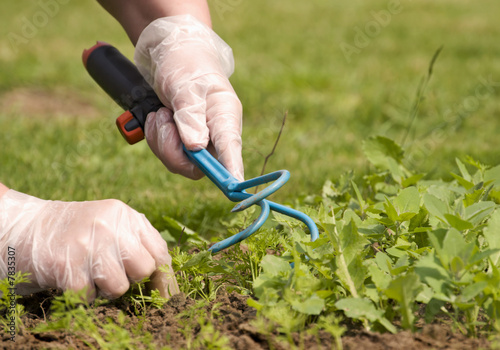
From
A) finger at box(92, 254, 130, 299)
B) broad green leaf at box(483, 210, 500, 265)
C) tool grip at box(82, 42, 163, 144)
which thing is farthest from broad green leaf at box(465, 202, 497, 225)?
tool grip at box(82, 42, 163, 144)

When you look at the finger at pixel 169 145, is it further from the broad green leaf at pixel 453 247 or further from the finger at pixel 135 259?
the broad green leaf at pixel 453 247

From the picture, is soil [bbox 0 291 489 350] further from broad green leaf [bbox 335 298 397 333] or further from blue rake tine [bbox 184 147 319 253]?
blue rake tine [bbox 184 147 319 253]

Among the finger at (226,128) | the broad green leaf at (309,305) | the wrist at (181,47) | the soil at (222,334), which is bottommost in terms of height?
the soil at (222,334)

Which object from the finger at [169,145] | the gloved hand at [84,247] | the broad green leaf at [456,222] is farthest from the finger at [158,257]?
the broad green leaf at [456,222]

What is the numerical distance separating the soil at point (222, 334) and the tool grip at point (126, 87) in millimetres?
705

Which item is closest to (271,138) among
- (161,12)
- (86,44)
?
(161,12)

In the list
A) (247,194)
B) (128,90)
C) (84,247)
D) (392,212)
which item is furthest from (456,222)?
(128,90)

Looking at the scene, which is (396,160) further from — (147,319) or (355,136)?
(355,136)

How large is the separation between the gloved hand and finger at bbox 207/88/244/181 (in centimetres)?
34

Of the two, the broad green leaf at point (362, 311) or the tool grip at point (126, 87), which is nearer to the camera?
the broad green leaf at point (362, 311)

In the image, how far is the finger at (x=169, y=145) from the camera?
1.80 metres

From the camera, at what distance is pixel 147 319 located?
1.39 m

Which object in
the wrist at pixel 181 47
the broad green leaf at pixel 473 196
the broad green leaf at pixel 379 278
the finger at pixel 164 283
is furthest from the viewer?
the wrist at pixel 181 47

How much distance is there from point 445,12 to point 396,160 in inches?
263
